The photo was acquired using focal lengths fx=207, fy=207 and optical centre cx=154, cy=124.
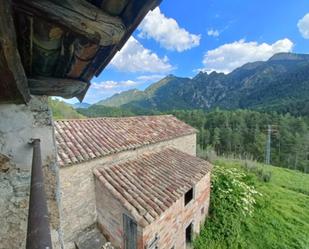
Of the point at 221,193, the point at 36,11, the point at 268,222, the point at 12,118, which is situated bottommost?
the point at 268,222

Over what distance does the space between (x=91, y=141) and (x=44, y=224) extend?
822 cm

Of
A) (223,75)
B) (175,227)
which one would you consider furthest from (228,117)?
(223,75)

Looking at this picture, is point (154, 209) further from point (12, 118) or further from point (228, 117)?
point (228, 117)

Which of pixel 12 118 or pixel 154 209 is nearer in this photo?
pixel 12 118

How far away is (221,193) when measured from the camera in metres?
12.3

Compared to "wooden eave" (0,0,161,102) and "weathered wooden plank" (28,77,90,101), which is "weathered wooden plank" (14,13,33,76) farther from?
"weathered wooden plank" (28,77,90,101)

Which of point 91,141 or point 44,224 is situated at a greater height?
point 44,224

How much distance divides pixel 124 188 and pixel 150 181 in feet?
3.94

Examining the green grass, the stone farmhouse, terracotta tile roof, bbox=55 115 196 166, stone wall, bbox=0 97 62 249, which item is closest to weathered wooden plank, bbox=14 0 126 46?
stone wall, bbox=0 97 62 249

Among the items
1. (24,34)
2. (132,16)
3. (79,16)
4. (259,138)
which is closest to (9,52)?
(24,34)

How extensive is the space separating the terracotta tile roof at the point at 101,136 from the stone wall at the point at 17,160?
Result: 4765mm

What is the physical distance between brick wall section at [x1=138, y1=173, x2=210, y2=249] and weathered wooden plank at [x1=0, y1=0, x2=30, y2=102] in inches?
241

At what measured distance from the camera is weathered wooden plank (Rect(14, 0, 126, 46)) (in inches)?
38.7

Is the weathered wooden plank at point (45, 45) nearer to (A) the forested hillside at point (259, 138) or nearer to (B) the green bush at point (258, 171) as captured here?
(B) the green bush at point (258, 171)
